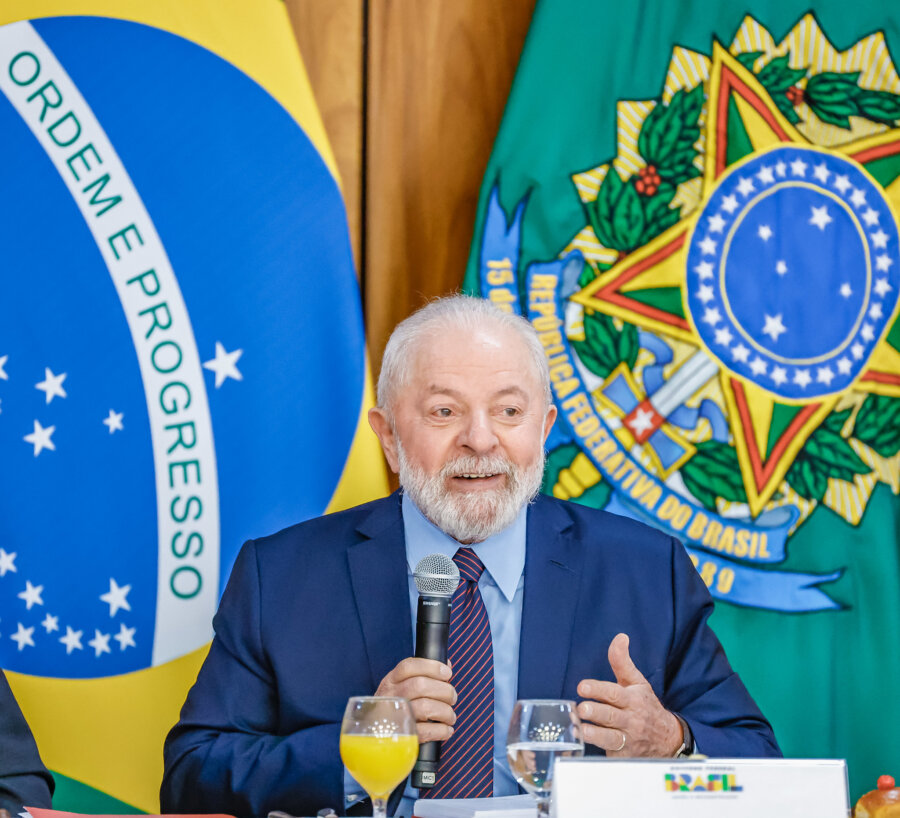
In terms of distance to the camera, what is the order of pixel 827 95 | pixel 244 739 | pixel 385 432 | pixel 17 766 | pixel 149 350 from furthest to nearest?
1. pixel 827 95
2. pixel 149 350
3. pixel 385 432
4. pixel 244 739
5. pixel 17 766

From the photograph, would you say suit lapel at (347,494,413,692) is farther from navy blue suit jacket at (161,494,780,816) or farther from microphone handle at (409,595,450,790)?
microphone handle at (409,595,450,790)

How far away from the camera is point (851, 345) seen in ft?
10.3

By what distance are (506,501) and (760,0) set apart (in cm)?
173

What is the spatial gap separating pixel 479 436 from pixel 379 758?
3.39 feet

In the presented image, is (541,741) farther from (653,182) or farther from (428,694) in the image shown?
(653,182)

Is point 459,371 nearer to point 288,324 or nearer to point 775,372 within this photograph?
point 288,324

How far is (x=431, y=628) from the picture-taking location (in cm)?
187

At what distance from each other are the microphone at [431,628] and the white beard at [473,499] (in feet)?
1.66

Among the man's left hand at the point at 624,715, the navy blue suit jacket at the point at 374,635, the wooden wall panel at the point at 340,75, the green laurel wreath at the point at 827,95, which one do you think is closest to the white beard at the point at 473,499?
the navy blue suit jacket at the point at 374,635

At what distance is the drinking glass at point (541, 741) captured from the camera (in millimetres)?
1479

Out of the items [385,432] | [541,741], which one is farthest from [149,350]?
[541,741]

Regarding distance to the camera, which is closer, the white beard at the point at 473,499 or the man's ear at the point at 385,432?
the white beard at the point at 473,499

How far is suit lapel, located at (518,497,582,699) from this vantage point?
2367 millimetres

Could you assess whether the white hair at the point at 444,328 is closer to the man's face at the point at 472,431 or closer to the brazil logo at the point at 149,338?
the man's face at the point at 472,431
